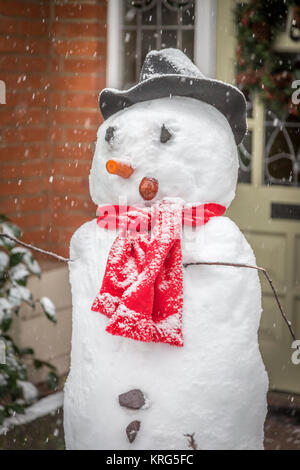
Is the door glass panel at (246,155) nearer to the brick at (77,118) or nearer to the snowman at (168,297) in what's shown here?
the brick at (77,118)

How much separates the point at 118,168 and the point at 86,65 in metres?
1.94

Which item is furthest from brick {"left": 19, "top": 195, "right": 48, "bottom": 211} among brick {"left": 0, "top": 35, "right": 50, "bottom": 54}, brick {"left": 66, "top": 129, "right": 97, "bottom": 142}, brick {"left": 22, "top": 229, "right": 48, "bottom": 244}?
brick {"left": 0, "top": 35, "right": 50, "bottom": 54}

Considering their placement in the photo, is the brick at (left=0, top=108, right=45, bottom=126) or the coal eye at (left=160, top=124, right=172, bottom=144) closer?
the coal eye at (left=160, top=124, right=172, bottom=144)

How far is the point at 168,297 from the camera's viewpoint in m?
2.18

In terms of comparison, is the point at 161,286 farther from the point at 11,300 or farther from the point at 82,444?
the point at 11,300

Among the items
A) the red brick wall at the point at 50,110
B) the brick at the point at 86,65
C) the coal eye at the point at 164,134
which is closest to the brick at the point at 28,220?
the red brick wall at the point at 50,110

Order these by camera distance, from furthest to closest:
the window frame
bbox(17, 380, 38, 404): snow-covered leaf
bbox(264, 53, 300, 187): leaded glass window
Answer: bbox(264, 53, 300, 187): leaded glass window
the window frame
bbox(17, 380, 38, 404): snow-covered leaf

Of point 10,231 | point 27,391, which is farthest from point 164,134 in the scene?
point 27,391

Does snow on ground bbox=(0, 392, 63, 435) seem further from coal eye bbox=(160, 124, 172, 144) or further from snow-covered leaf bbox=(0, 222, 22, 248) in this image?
coal eye bbox=(160, 124, 172, 144)

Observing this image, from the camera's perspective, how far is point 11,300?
3385mm

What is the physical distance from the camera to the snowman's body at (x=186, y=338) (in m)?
2.20

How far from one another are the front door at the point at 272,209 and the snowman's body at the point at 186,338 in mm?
1699

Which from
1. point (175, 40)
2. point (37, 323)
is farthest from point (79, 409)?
point (175, 40)

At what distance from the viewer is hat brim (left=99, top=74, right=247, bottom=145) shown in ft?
7.52
